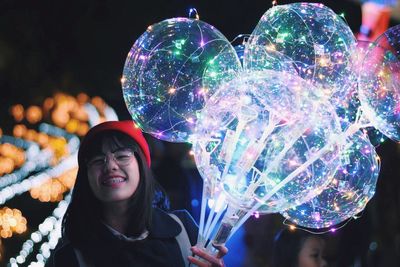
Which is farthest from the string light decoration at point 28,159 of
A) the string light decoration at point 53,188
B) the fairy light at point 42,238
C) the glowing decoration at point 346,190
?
the glowing decoration at point 346,190

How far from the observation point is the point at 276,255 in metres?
3.72

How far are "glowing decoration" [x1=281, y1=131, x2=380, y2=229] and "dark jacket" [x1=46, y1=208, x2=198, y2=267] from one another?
46 centimetres

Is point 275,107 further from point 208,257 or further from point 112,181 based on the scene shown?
point 112,181

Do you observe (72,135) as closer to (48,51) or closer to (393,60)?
(48,51)

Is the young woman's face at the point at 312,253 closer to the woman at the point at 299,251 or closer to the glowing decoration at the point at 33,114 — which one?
the woman at the point at 299,251

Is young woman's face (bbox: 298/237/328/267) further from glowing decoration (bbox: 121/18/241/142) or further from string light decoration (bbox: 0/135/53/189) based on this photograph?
string light decoration (bbox: 0/135/53/189)

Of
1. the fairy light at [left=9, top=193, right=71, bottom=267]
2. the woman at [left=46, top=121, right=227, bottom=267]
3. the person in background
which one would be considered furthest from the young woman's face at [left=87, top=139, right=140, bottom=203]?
the fairy light at [left=9, top=193, right=71, bottom=267]

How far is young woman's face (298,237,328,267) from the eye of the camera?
363cm

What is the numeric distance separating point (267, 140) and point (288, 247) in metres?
1.44

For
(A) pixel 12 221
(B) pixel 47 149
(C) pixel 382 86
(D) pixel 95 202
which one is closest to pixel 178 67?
(D) pixel 95 202

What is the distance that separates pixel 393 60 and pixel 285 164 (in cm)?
61

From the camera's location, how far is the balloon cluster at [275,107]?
2.37 meters

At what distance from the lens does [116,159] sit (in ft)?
8.73

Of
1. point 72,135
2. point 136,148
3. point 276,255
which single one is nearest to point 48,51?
point 72,135
